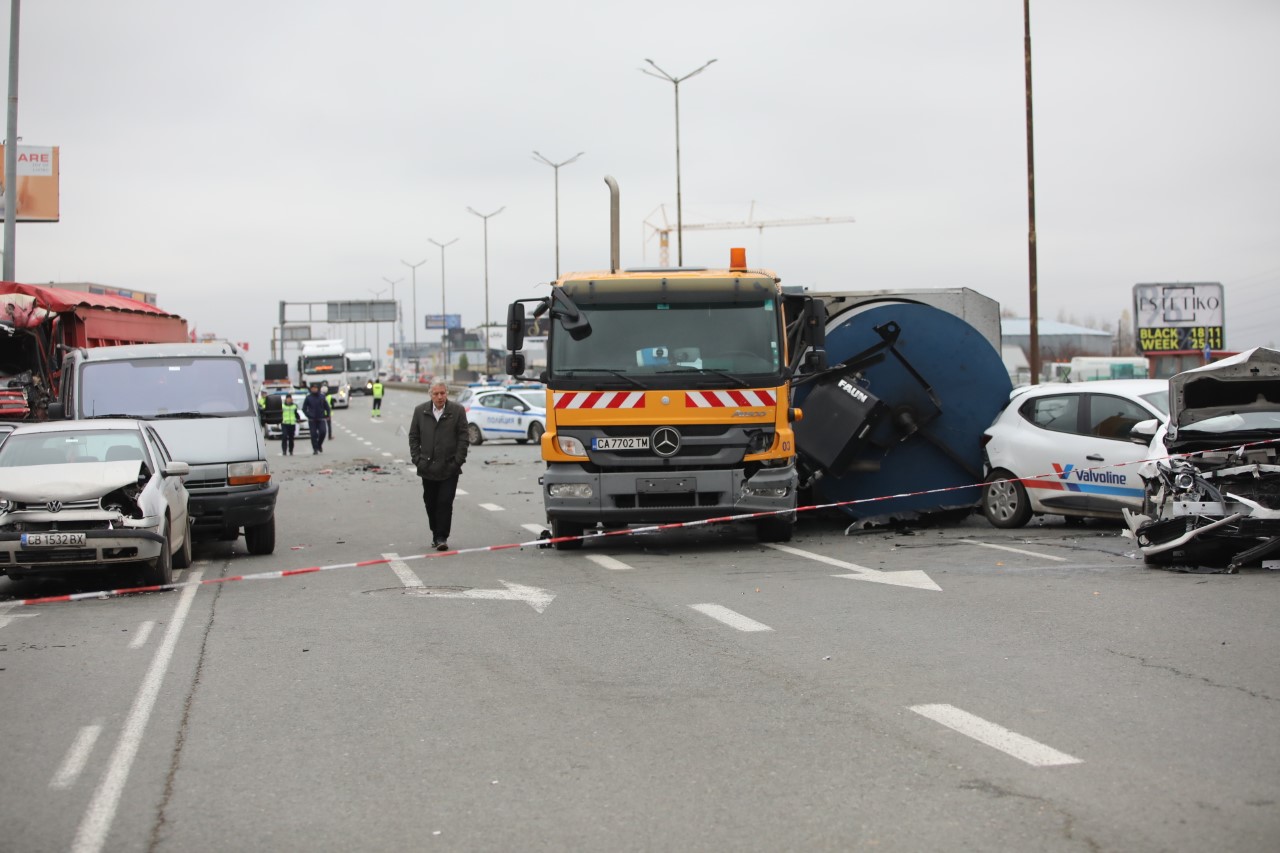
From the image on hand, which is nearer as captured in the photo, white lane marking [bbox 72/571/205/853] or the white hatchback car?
white lane marking [bbox 72/571/205/853]

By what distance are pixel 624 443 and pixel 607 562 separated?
1.18 metres

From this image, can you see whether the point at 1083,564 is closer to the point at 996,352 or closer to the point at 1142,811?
the point at 996,352

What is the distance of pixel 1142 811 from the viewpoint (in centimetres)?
507

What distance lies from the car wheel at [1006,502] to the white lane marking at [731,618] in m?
6.14

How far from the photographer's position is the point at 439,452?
15359 mm

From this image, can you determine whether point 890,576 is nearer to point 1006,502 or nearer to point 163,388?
point 1006,502

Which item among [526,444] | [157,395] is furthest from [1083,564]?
[526,444]

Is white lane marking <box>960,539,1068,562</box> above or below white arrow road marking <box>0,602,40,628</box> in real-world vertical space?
above

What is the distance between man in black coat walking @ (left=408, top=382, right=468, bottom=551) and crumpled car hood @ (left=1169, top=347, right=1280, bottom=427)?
718cm

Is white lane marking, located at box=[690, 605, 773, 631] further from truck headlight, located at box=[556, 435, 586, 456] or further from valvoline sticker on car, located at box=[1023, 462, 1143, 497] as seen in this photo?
valvoline sticker on car, located at box=[1023, 462, 1143, 497]


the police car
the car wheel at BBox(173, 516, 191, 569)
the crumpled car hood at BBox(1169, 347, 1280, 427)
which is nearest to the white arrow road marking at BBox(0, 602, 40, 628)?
the car wheel at BBox(173, 516, 191, 569)

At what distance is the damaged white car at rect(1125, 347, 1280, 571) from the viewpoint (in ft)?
36.9

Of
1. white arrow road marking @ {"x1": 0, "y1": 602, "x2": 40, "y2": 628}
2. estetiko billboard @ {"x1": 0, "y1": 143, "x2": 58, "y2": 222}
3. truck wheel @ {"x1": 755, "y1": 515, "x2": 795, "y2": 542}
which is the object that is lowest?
white arrow road marking @ {"x1": 0, "y1": 602, "x2": 40, "y2": 628}

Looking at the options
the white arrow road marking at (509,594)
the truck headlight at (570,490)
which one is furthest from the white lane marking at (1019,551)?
the white arrow road marking at (509,594)
